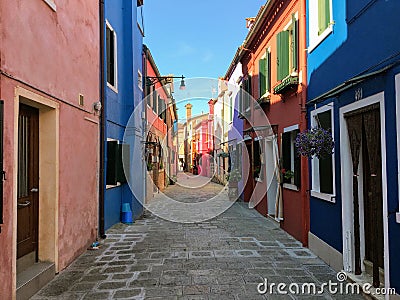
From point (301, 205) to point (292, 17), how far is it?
4.06 m

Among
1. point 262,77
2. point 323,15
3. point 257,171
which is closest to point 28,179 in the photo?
point 323,15

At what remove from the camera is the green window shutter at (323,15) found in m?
6.32

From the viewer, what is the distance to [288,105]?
28.5 feet

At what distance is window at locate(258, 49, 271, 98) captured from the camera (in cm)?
1068

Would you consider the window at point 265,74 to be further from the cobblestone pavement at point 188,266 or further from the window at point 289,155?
the cobblestone pavement at point 188,266

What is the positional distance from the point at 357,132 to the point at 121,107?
7.37m

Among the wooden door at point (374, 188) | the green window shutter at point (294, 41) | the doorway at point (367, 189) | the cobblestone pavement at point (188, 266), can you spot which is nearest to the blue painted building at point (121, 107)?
the cobblestone pavement at point (188, 266)

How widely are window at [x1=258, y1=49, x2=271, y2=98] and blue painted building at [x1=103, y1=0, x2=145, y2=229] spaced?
391 cm

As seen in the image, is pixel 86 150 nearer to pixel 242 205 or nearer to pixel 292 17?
pixel 292 17

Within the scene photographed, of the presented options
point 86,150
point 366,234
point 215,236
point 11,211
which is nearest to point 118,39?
point 86,150

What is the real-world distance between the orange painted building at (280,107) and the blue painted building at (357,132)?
56 cm

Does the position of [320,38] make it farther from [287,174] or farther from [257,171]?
[257,171]

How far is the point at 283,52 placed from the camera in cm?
876

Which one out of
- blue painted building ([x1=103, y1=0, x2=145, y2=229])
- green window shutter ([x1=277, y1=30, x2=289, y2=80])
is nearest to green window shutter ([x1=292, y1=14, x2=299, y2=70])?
green window shutter ([x1=277, y1=30, x2=289, y2=80])
